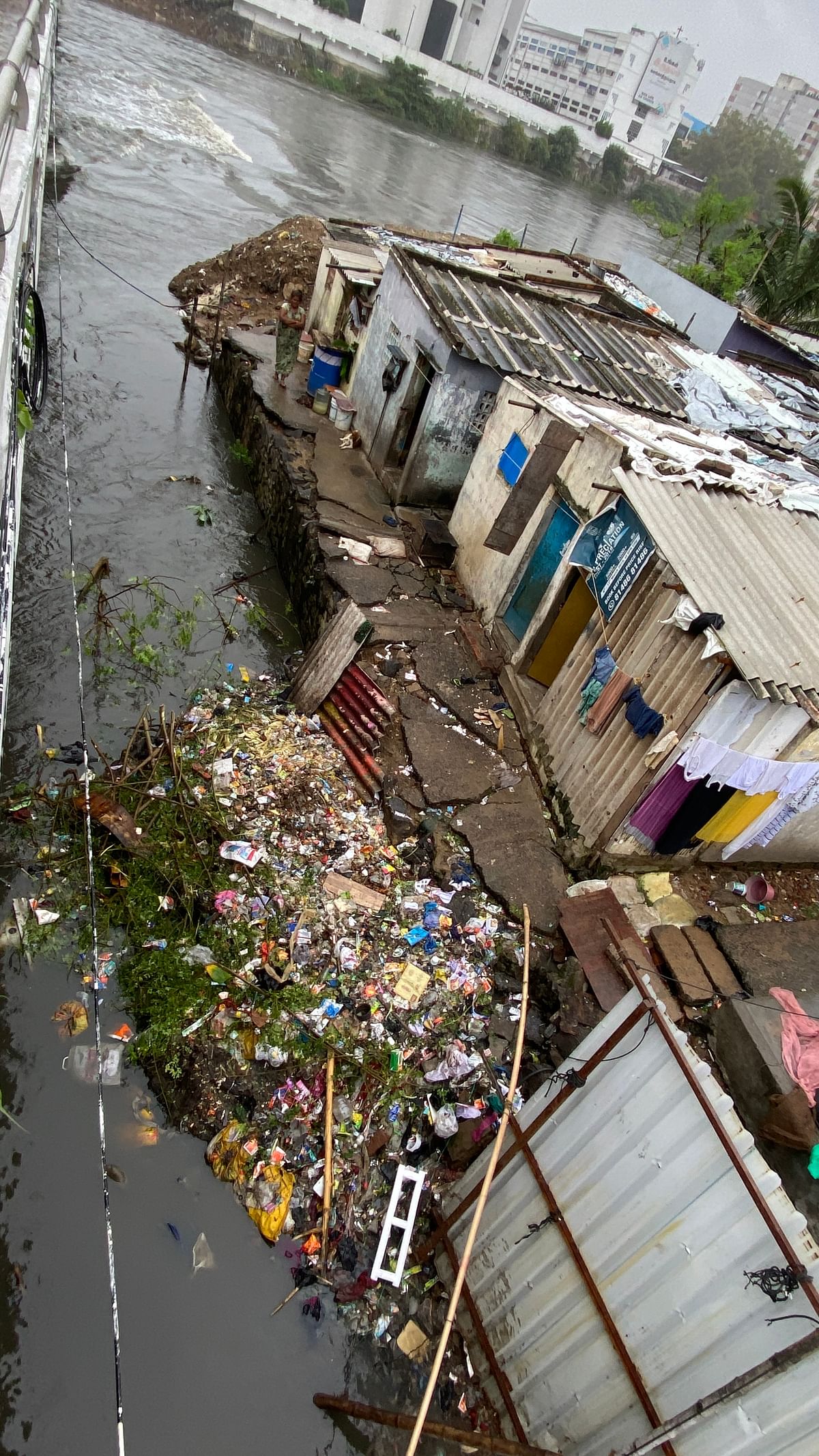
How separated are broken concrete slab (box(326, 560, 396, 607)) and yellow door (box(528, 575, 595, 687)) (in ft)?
6.69

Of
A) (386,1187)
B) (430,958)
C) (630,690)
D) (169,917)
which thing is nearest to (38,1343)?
(386,1187)

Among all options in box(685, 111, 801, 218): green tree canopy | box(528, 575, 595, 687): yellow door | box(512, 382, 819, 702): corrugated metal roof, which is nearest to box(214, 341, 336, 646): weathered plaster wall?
box(528, 575, 595, 687): yellow door

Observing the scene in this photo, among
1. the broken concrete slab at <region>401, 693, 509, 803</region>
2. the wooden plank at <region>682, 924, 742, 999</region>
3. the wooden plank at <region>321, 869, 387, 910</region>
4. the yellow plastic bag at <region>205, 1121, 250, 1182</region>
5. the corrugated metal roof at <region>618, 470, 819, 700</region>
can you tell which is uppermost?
the corrugated metal roof at <region>618, 470, 819, 700</region>

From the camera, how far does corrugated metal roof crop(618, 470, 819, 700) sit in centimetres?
534

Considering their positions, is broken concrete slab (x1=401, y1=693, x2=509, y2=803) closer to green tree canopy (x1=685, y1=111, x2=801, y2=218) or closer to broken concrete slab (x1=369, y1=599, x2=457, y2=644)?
broken concrete slab (x1=369, y1=599, x2=457, y2=644)

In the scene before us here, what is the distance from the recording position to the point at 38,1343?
384cm

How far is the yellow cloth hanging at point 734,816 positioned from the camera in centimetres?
601

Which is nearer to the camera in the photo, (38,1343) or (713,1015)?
(38,1343)

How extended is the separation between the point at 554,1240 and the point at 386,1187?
1.39 m

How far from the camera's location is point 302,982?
527cm

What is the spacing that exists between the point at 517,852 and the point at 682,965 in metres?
1.55

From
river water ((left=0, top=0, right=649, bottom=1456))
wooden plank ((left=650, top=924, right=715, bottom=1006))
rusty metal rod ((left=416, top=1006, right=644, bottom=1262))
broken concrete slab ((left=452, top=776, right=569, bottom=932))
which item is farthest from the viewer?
broken concrete slab ((left=452, top=776, right=569, bottom=932))

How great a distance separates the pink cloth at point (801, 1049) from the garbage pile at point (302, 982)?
1.81 m

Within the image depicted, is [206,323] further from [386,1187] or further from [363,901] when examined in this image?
[386,1187]
